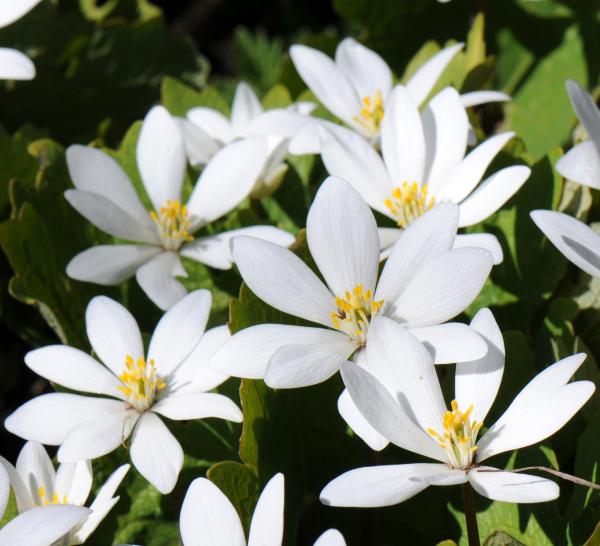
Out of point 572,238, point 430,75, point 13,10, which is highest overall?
point 13,10

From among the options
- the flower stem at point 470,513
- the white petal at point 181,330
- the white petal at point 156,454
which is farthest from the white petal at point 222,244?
the flower stem at point 470,513

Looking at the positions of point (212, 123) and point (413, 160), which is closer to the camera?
point (413, 160)

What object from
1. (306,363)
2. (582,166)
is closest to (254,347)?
(306,363)

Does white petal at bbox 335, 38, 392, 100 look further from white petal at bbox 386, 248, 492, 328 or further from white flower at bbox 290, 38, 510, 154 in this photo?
white petal at bbox 386, 248, 492, 328

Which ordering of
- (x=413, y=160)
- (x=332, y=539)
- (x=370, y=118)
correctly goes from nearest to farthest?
(x=332, y=539)
(x=413, y=160)
(x=370, y=118)

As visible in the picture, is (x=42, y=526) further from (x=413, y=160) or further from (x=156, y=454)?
(x=413, y=160)

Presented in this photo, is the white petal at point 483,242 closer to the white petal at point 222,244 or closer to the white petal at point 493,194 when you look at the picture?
the white petal at point 493,194

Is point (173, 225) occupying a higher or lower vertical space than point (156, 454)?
higher
